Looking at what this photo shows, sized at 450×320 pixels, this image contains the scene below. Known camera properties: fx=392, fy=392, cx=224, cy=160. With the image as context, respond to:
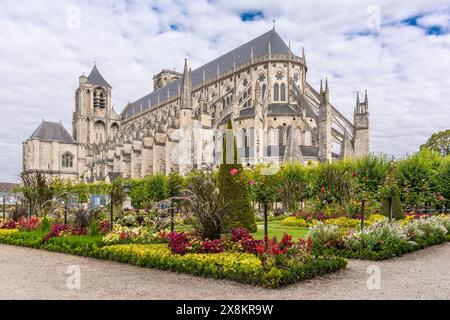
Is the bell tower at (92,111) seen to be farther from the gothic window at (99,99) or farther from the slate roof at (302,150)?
the slate roof at (302,150)

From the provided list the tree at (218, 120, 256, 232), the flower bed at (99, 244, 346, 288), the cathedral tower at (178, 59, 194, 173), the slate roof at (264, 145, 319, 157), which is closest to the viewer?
the flower bed at (99, 244, 346, 288)

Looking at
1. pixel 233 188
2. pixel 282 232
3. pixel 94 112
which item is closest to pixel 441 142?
pixel 282 232

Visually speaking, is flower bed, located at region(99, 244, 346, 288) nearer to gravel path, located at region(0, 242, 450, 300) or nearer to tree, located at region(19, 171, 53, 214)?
gravel path, located at region(0, 242, 450, 300)

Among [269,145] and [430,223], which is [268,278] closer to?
[430,223]

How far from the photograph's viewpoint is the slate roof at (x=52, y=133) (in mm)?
66312

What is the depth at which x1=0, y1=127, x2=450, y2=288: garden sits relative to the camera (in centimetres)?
802

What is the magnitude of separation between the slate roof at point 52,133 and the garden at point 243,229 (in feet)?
169

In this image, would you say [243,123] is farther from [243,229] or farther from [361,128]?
[243,229]

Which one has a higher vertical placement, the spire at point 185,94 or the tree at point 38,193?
the spire at point 185,94

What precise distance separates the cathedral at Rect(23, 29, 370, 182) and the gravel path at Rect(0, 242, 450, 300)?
79.6 ft

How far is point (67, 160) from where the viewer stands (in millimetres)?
69438

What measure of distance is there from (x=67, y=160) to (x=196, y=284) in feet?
223

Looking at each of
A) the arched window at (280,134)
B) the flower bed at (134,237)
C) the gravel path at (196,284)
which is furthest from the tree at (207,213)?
the arched window at (280,134)

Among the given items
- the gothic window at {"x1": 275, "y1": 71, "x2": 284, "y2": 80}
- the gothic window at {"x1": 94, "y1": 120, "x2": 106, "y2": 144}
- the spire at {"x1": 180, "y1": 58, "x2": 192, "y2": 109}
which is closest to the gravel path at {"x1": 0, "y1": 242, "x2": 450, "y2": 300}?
the spire at {"x1": 180, "y1": 58, "x2": 192, "y2": 109}
